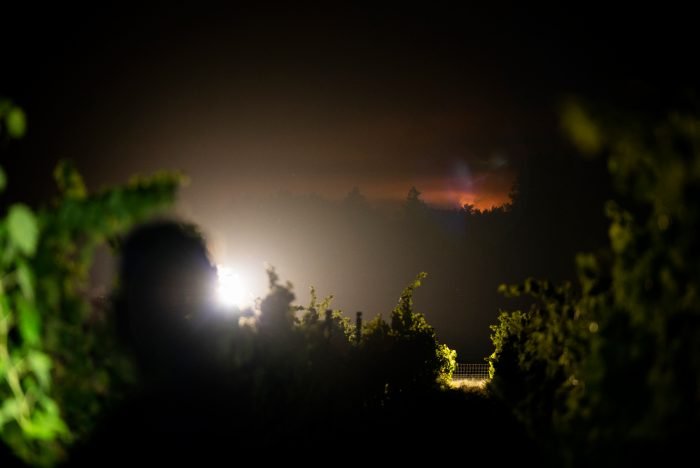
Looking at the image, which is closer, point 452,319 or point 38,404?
point 38,404

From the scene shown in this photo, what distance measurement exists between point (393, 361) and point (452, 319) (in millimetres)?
36707

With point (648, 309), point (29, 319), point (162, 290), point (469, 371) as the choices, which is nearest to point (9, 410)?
point (29, 319)

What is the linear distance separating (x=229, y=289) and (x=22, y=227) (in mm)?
2058

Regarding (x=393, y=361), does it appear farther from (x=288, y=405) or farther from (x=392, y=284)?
(x=392, y=284)

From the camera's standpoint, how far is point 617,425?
2170mm

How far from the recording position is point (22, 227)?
2047mm

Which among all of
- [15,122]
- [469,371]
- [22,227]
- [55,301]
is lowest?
[469,371]

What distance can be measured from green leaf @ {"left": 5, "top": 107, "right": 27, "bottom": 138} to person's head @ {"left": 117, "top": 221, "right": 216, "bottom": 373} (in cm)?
144

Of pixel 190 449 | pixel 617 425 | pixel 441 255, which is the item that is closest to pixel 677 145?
pixel 617 425

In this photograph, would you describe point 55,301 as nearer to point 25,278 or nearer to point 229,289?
point 25,278

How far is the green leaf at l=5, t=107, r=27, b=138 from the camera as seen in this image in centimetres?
209

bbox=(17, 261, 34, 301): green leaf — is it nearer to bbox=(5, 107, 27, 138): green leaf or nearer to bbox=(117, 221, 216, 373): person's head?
bbox=(5, 107, 27, 138): green leaf

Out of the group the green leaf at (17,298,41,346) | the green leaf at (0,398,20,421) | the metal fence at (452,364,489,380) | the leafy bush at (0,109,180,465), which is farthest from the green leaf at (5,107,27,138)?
the metal fence at (452,364,489,380)

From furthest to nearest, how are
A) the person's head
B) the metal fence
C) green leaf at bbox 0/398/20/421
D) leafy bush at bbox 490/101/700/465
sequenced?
the metal fence
the person's head
green leaf at bbox 0/398/20/421
leafy bush at bbox 490/101/700/465
